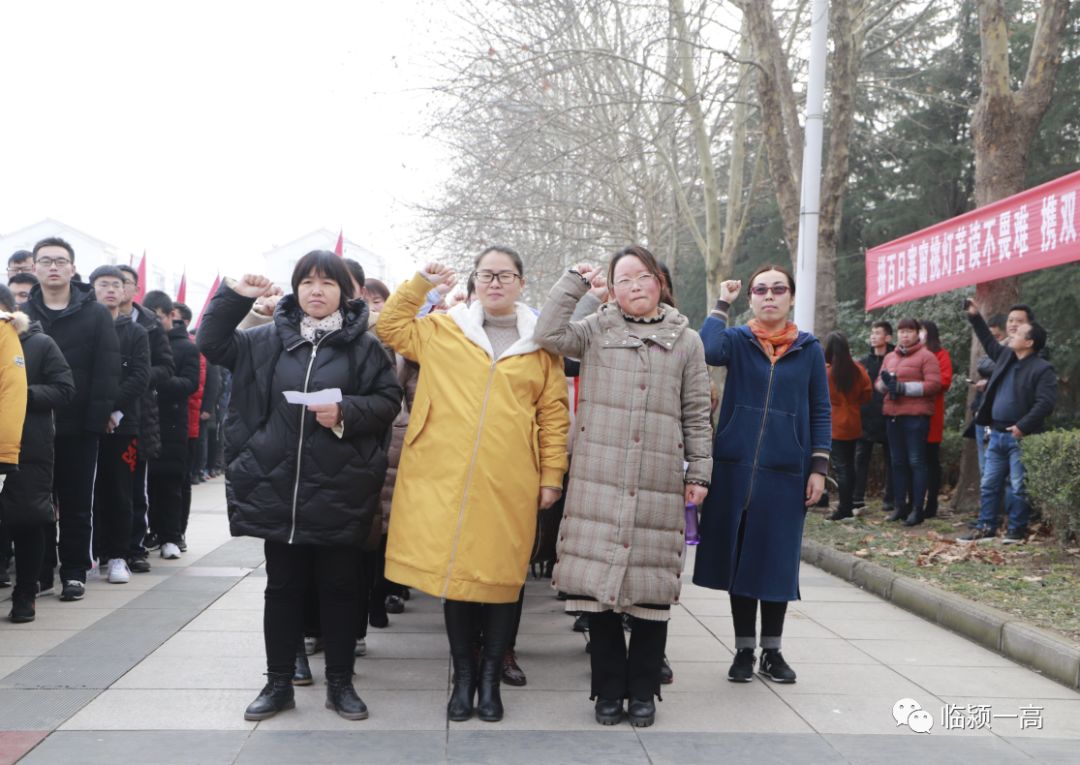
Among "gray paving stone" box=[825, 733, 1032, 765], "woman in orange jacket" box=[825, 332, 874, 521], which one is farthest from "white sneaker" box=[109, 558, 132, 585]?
"woman in orange jacket" box=[825, 332, 874, 521]

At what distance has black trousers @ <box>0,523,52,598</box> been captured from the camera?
236 inches

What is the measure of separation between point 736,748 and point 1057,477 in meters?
4.88

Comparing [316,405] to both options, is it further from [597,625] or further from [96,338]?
[96,338]

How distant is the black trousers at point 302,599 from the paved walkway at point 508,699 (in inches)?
9.5

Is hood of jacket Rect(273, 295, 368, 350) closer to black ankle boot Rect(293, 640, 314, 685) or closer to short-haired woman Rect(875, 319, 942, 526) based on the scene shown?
black ankle boot Rect(293, 640, 314, 685)

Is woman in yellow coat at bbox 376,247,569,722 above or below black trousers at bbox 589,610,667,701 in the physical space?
above

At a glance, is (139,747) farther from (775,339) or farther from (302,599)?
(775,339)

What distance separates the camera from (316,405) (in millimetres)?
4195

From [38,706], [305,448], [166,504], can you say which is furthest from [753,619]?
[166,504]

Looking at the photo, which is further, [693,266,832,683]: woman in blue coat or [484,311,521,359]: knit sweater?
[693,266,832,683]: woman in blue coat

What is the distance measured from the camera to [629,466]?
434 centimetres

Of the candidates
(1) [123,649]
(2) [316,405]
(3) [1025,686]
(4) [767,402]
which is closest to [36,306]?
(1) [123,649]

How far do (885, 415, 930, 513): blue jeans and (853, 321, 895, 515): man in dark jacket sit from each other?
0.55m

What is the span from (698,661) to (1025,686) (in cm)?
157
